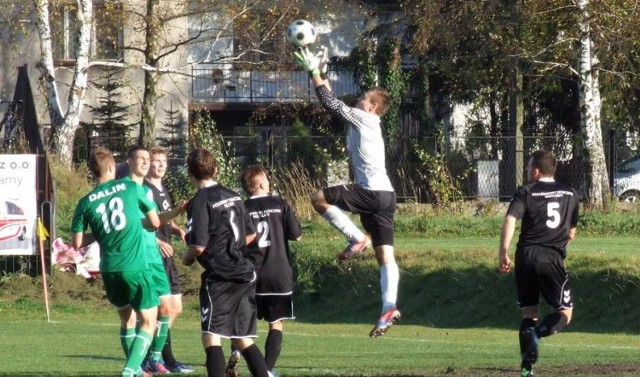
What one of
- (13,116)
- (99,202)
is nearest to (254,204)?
(99,202)

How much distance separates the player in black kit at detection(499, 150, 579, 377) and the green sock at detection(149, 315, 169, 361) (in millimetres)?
3549

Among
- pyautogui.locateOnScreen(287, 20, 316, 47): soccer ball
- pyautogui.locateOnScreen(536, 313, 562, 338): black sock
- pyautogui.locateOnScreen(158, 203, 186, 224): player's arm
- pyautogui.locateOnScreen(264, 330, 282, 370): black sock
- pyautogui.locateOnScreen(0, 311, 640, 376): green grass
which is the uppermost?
pyautogui.locateOnScreen(287, 20, 316, 47): soccer ball

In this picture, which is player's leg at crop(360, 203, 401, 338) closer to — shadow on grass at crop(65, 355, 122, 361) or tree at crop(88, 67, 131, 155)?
shadow on grass at crop(65, 355, 122, 361)

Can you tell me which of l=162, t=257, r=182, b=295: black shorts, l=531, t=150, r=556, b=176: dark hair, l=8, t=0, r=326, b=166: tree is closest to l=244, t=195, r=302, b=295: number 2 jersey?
l=162, t=257, r=182, b=295: black shorts

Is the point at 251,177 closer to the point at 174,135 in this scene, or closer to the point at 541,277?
the point at 541,277

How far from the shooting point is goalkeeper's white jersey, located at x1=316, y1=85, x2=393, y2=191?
11555 mm

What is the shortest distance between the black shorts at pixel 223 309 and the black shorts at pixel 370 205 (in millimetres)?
1659

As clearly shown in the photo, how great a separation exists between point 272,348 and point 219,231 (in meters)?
2.11

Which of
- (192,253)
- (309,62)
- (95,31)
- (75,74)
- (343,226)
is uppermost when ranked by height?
(95,31)

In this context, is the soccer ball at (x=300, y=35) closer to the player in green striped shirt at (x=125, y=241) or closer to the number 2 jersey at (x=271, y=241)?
the number 2 jersey at (x=271, y=241)

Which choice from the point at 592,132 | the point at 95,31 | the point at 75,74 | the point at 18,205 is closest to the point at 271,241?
the point at 18,205

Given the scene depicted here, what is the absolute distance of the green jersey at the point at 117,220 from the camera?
425 inches

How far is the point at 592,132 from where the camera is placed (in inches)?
1227

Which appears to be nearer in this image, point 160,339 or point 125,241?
point 125,241
